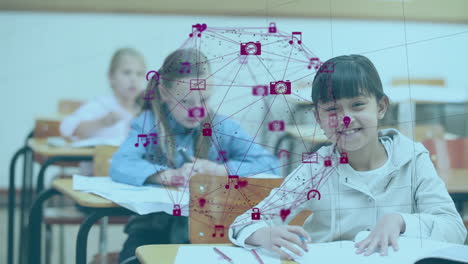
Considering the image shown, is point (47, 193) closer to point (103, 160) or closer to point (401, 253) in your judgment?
point (103, 160)

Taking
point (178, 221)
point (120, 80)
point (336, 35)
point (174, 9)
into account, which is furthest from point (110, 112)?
point (336, 35)

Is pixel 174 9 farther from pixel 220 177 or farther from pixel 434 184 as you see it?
pixel 434 184

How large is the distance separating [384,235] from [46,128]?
200 cm

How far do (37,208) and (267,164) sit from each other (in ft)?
2.52

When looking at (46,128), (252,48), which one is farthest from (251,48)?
(46,128)

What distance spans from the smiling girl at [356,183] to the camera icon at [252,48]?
0.46 ft

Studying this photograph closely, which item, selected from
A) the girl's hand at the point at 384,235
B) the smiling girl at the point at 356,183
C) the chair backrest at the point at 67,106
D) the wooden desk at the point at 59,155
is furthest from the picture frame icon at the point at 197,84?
the chair backrest at the point at 67,106

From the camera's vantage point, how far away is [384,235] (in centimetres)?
111

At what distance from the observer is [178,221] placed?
164cm

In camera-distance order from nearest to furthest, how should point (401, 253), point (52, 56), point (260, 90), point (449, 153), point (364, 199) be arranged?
point (401, 253), point (364, 199), point (260, 90), point (449, 153), point (52, 56)

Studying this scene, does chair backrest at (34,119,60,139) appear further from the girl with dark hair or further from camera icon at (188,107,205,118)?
camera icon at (188,107,205,118)

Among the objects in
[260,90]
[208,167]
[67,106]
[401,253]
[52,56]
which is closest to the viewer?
[401,253]

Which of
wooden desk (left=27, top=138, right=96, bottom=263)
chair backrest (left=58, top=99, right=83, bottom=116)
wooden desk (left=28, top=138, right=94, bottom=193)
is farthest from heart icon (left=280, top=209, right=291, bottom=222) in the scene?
chair backrest (left=58, top=99, right=83, bottom=116)

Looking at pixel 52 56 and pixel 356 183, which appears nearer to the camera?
pixel 356 183
